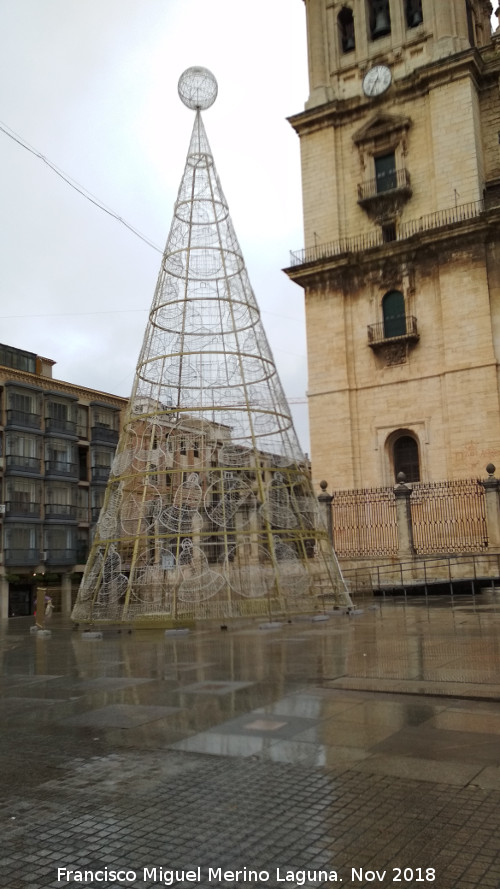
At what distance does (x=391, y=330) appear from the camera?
3159cm

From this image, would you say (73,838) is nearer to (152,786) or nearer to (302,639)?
(152,786)

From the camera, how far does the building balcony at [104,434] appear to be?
4584 cm

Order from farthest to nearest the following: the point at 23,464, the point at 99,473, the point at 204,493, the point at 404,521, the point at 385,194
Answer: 1. the point at 99,473
2. the point at 23,464
3. the point at 385,194
4. the point at 404,521
5. the point at 204,493

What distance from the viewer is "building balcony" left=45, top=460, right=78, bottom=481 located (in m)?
42.4

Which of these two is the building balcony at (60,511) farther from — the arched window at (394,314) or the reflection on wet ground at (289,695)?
the reflection on wet ground at (289,695)

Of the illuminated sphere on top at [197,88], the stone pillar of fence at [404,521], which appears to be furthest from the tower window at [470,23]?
the stone pillar of fence at [404,521]

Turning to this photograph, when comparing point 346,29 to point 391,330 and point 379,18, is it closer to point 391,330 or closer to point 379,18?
point 379,18

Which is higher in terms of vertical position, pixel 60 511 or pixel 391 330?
pixel 391 330

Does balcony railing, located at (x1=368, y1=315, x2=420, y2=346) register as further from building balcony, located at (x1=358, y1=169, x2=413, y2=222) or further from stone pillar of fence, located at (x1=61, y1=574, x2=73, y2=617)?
stone pillar of fence, located at (x1=61, y1=574, x2=73, y2=617)

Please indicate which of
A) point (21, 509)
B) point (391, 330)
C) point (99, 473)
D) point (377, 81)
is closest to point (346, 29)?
point (377, 81)

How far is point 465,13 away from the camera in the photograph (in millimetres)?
31406

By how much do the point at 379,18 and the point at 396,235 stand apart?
10.4m

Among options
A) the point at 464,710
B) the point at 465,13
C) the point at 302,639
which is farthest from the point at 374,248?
the point at 464,710

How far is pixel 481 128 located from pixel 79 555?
1230 inches
